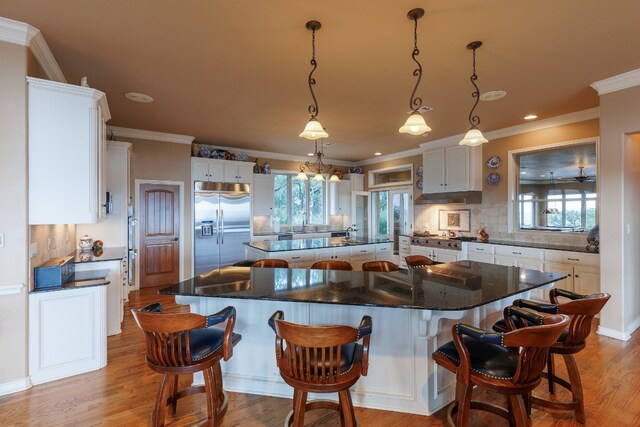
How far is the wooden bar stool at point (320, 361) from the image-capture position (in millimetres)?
1498

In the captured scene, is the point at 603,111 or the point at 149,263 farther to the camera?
the point at 149,263

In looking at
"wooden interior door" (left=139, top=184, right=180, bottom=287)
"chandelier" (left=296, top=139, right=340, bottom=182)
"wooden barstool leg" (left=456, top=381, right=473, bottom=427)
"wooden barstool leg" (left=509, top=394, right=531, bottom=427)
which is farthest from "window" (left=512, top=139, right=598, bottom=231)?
"wooden interior door" (left=139, top=184, right=180, bottom=287)

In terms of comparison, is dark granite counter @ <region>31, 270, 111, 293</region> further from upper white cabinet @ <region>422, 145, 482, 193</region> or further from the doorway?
upper white cabinet @ <region>422, 145, 482, 193</region>

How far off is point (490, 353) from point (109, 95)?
14.6 ft

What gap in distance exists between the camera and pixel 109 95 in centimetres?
368

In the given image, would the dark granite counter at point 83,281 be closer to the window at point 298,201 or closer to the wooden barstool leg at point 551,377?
the wooden barstool leg at point 551,377

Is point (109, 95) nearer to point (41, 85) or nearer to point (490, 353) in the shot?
point (41, 85)

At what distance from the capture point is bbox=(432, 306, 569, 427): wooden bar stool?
59.6 inches

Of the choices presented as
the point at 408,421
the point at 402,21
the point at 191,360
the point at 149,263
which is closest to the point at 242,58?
the point at 402,21

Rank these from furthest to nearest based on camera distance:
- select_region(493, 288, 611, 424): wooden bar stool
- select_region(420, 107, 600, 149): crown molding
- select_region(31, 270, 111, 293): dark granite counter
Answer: select_region(420, 107, 600, 149): crown molding
select_region(31, 270, 111, 293): dark granite counter
select_region(493, 288, 611, 424): wooden bar stool

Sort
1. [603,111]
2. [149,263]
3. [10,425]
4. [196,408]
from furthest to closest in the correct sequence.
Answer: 1. [149,263]
2. [603,111]
3. [196,408]
4. [10,425]

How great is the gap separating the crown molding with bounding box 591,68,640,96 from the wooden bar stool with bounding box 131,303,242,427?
168 inches

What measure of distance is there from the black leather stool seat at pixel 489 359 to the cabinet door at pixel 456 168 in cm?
428

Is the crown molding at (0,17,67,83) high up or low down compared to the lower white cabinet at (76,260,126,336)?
up
